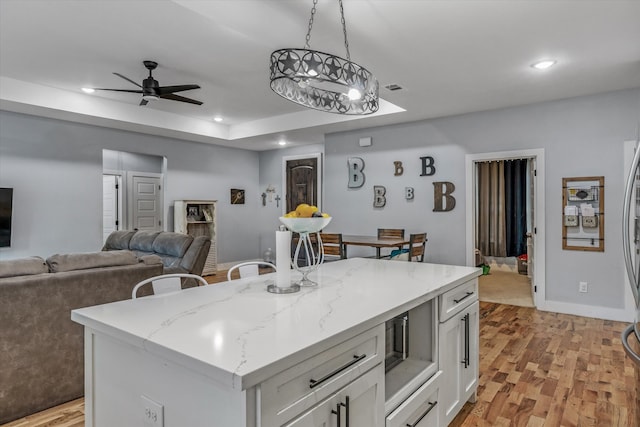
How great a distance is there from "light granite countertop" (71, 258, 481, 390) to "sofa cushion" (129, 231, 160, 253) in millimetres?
3222

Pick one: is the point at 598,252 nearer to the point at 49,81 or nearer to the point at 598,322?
the point at 598,322

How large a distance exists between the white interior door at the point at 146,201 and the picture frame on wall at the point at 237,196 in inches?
53.7

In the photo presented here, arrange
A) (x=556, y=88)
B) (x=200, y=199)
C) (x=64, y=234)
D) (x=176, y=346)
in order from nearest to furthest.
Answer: (x=176, y=346), (x=556, y=88), (x=64, y=234), (x=200, y=199)

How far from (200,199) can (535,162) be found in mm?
5453

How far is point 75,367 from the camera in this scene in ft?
8.02

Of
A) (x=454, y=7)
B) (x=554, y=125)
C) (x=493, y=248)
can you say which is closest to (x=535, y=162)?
(x=554, y=125)

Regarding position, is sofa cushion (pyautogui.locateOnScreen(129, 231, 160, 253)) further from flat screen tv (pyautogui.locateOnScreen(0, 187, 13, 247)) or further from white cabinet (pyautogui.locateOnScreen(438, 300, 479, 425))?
white cabinet (pyautogui.locateOnScreen(438, 300, 479, 425))

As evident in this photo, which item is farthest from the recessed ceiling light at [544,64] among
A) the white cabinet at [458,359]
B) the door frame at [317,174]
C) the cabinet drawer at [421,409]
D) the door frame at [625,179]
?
the door frame at [317,174]

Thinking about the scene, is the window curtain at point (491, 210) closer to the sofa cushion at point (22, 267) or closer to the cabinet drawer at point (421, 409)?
the cabinet drawer at point (421, 409)

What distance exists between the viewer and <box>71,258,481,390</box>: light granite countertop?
0.98m

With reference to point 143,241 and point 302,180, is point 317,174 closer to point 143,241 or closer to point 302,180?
point 302,180

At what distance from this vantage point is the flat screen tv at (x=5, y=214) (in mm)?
4758

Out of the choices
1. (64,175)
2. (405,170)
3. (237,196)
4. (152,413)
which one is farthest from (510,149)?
(64,175)

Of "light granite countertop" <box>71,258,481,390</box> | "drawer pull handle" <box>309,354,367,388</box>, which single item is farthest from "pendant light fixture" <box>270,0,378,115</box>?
"drawer pull handle" <box>309,354,367,388</box>
